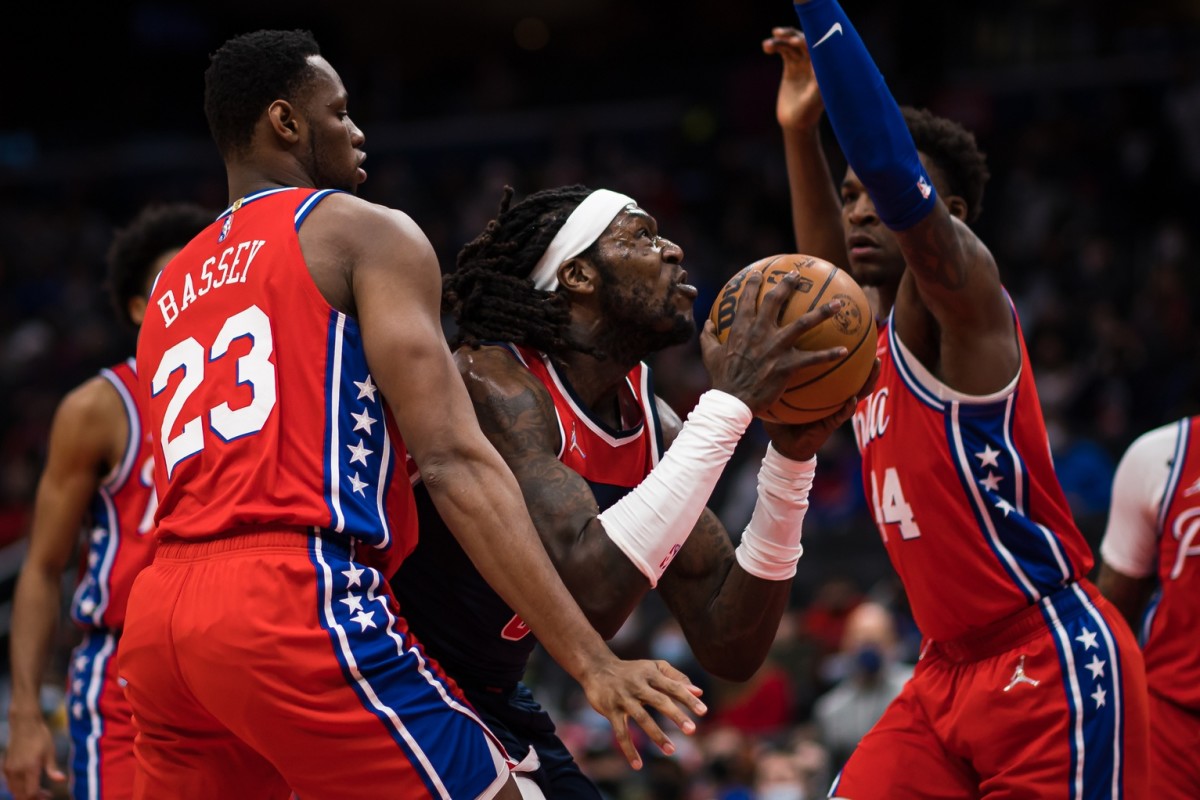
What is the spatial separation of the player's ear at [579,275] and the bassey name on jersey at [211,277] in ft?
3.11

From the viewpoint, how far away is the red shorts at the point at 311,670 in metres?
3.05

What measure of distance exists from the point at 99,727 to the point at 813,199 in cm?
307

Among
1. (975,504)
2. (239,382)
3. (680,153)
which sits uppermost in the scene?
(680,153)

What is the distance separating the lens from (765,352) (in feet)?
11.4

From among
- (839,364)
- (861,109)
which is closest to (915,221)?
(861,109)

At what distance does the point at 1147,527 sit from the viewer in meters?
4.75

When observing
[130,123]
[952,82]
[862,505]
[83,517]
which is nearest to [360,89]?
[130,123]

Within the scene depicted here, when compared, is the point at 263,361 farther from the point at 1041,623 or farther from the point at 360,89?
the point at 360,89

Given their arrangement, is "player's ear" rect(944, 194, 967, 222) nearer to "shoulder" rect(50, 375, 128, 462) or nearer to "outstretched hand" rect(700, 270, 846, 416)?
"outstretched hand" rect(700, 270, 846, 416)

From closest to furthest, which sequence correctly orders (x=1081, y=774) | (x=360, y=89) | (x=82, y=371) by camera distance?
(x=1081, y=774) → (x=82, y=371) → (x=360, y=89)

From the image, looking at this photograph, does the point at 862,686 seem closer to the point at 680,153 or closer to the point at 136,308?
the point at 136,308

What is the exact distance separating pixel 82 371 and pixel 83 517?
34.7ft

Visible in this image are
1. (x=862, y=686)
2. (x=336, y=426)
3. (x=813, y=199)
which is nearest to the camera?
(x=336, y=426)

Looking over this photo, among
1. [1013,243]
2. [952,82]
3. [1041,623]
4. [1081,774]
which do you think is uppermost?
[952,82]
